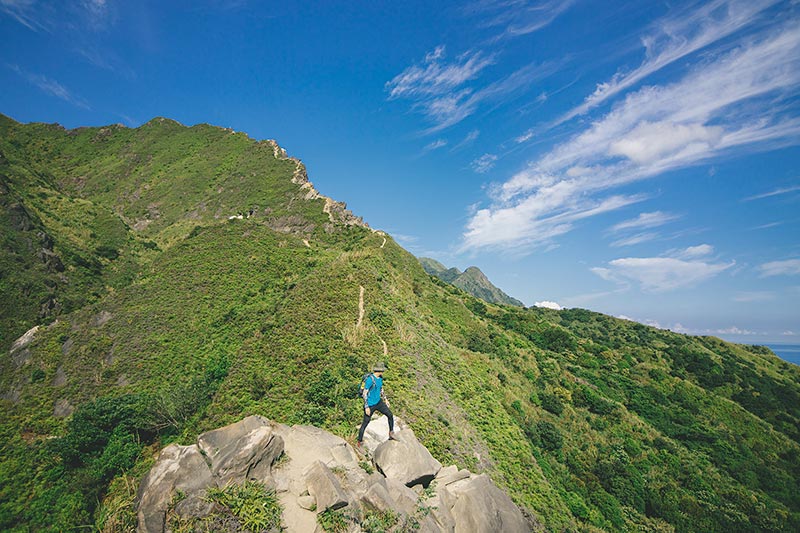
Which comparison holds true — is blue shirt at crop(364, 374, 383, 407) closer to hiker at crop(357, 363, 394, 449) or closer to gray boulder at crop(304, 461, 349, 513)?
hiker at crop(357, 363, 394, 449)

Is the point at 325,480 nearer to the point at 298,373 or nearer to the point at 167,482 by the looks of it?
the point at 167,482

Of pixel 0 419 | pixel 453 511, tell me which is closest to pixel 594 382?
pixel 453 511

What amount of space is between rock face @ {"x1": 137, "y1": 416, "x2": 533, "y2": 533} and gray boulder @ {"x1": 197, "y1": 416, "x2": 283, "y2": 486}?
3cm

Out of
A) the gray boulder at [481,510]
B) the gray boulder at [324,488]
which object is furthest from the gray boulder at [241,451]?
the gray boulder at [481,510]

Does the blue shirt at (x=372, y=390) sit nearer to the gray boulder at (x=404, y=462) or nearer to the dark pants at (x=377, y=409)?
the dark pants at (x=377, y=409)

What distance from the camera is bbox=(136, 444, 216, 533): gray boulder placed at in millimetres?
8234

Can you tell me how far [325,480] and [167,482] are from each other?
14.8 ft

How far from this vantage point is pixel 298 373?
1969cm

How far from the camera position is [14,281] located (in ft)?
114

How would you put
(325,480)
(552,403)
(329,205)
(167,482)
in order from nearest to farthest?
1. (167,482)
2. (325,480)
3. (552,403)
4. (329,205)

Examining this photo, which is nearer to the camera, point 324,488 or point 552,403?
point 324,488

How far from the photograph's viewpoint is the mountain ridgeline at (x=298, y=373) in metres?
18.7

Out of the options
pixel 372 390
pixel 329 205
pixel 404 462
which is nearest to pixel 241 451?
pixel 372 390

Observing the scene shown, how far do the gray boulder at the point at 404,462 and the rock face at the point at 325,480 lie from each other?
4cm
